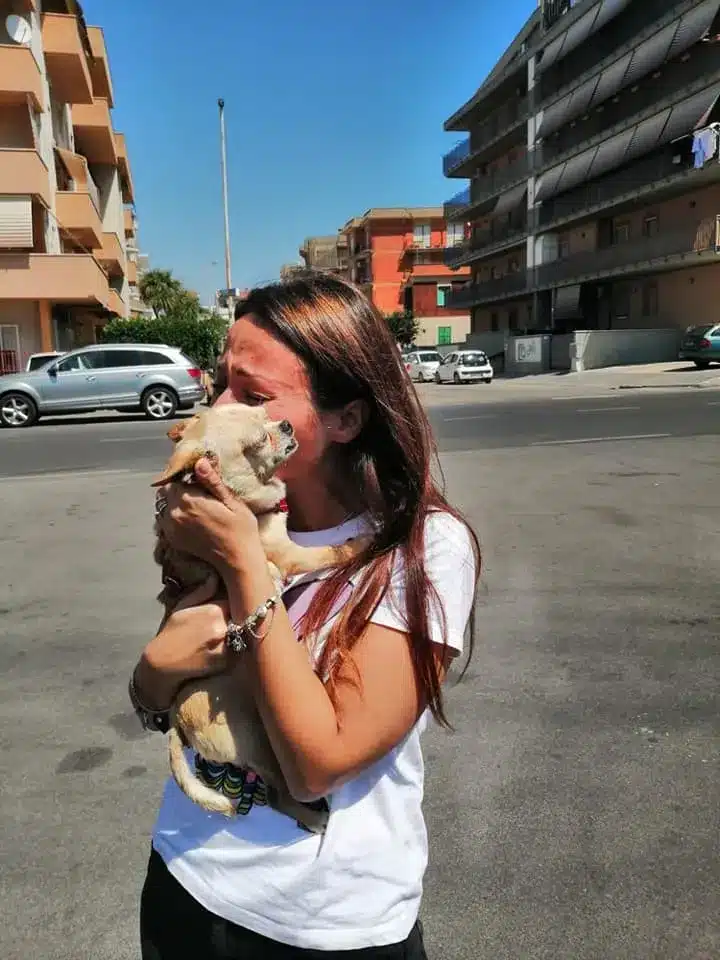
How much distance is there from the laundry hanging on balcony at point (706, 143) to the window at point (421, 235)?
4794 cm

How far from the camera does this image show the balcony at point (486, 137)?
169 feet

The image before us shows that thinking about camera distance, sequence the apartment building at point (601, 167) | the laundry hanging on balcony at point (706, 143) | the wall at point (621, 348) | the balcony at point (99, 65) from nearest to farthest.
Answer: the laundry hanging on balcony at point (706, 143)
the apartment building at point (601, 167)
the balcony at point (99, 65)
the wall at point (621, 348)

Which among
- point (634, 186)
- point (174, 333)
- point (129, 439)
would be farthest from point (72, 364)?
point (634, 186)

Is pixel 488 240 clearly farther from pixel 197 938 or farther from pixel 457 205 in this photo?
pixel 197 938

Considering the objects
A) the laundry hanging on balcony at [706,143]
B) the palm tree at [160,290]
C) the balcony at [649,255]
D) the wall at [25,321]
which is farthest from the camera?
the palm tree at [160,290]

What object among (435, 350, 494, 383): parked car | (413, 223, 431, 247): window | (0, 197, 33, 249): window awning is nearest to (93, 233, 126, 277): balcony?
(0, 197, 33, 249): window awning

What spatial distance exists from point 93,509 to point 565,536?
16.1 feet

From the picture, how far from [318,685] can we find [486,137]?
203ft

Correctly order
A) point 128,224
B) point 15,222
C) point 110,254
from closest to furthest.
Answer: point 15,222
point 110,254
point 128,224

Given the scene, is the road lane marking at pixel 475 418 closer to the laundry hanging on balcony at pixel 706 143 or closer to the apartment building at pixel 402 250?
the laundry hanging on balcony at pixel 706 143

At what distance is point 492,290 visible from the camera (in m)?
56.4

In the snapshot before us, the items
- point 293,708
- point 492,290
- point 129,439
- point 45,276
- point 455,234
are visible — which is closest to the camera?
point 293,708

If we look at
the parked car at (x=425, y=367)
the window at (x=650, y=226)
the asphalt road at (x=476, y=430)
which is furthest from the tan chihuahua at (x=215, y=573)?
the window at (x=650, y=226)

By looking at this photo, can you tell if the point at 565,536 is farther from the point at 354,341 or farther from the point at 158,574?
the point at 354,341
